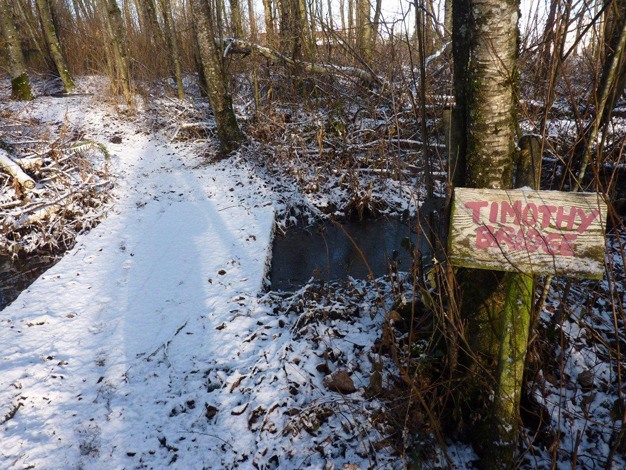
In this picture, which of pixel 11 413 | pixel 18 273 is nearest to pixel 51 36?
pixel 18 273

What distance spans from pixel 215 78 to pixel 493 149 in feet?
21.0

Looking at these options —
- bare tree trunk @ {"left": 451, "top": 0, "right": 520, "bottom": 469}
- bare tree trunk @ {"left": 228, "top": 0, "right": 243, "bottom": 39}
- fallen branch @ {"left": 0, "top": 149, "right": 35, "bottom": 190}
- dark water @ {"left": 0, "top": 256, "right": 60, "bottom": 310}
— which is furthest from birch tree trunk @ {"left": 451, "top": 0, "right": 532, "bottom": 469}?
bare tree trunk @ {"left": 228, "top": 0, "right": 243, "bottom": 39}

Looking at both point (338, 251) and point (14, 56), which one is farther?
point (14, 56)

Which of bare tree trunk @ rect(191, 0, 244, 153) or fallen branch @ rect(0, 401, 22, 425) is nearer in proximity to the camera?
fallen branch @ rect(0, 401, 22, 425)

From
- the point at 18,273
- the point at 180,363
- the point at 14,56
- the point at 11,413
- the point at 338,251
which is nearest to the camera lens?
the point at 11,413

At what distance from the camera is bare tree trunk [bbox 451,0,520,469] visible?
5.54ft

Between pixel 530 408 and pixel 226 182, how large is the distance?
571 cm

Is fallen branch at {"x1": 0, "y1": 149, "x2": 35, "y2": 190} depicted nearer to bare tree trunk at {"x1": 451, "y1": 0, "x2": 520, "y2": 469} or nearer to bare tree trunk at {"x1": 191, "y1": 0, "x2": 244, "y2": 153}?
bare tree trunk at {"x1": 191, "y1": 0, "x2": 244, "y2": 153}

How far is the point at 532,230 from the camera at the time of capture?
1.49 metres

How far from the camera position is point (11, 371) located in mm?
2799

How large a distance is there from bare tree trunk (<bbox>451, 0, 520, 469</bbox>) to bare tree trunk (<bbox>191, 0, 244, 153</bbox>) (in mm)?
5939

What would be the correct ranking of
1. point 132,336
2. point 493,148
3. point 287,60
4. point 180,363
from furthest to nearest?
point 287,60 → point 132,336 → point 180,363 → point 493,148

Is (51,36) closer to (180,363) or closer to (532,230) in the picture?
(180,363)

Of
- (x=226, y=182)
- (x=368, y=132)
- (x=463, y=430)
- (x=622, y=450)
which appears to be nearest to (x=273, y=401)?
(x=463, y=430)
